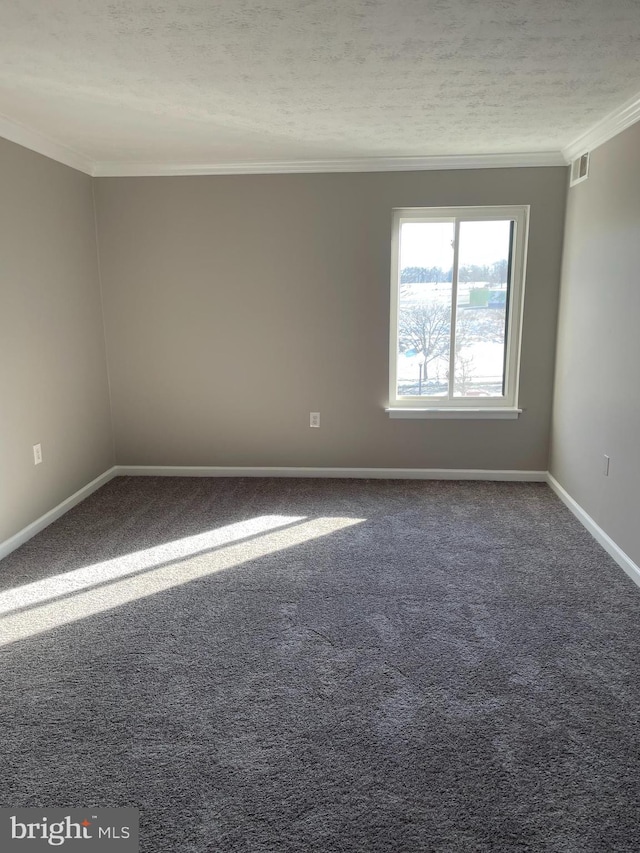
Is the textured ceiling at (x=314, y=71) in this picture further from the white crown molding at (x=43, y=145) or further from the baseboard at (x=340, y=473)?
the baseboard at (x=340, y=473)

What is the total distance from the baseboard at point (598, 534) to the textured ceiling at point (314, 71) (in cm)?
231

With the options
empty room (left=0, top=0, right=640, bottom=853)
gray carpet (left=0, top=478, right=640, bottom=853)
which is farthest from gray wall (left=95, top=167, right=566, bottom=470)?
gray carpet (left=0, top=478, right=640, bottom=853)

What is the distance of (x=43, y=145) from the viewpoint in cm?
343

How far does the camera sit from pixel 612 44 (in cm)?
219

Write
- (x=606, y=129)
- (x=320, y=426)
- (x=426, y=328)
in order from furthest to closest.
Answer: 1. (x=320, y=426)
2. (x=426, y=328)
3. (x=606, y=129)

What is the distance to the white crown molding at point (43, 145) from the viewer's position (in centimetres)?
308

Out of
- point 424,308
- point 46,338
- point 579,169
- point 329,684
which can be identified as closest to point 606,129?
point 579,169

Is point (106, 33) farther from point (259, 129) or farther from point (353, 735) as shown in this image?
point (353, 735)

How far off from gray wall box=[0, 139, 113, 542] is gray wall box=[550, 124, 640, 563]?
3391 mm

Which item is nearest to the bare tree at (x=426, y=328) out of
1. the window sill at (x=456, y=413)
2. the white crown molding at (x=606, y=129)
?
the window sill at (x=456, y=413)

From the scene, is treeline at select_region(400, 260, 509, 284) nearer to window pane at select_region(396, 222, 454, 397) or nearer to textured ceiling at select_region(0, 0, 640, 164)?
window pane at select_region(396, 222, 454, 397)

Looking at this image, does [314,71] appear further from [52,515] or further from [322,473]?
[52,515]

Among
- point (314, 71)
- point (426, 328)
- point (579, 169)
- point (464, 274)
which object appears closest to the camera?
point (314, 71)

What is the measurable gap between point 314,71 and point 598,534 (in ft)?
9.42
